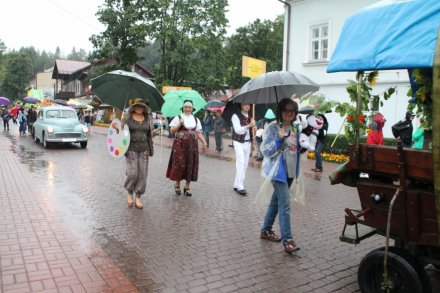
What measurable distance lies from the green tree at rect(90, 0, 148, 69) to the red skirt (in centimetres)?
2657

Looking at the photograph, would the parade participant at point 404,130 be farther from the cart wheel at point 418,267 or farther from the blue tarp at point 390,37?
the blue tarp at point 390,37

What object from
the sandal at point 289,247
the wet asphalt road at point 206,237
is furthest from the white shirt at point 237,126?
the sandal at point 289,247

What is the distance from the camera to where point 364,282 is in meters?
3.59

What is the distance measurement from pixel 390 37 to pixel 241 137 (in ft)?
17.4

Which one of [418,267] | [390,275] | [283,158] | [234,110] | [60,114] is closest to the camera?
[418,267]

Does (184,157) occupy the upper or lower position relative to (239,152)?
lower

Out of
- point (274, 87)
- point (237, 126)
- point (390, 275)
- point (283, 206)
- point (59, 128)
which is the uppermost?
point (274, 87)

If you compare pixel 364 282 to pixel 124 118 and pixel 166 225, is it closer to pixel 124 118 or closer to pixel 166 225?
pixel 166 225

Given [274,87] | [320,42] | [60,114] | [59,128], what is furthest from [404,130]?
[60,114]

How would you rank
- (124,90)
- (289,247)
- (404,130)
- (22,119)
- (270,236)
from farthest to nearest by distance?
(22,119), (404,130), (124,90), (270,236), (289,247)

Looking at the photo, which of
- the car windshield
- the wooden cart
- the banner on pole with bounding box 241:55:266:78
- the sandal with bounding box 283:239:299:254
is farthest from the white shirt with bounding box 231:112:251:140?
the car windshield

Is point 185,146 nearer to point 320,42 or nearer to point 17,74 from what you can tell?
point 320,42

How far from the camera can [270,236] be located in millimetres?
5375

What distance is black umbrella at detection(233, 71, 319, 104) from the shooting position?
5.16 metres
